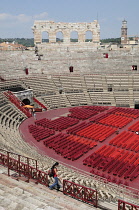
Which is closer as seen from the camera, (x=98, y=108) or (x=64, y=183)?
(x=64, y=183)

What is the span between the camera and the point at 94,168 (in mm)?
22438

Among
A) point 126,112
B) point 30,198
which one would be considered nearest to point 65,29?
point 126,112

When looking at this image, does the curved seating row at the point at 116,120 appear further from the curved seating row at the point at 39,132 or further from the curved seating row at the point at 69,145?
the curved seating row at the point at 39,132

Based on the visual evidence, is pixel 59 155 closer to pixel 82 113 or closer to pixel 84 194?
pixel 84 194

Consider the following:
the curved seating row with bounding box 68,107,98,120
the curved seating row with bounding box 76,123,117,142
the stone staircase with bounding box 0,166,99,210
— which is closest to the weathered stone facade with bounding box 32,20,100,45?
the curved seating row with bounding box 68,107,98,120

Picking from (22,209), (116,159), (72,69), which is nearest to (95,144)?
(116,159)

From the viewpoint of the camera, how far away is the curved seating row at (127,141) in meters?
27.0

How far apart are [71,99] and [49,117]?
9820 mm

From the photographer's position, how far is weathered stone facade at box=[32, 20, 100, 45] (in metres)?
63.9

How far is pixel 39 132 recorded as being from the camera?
31984 millimetres

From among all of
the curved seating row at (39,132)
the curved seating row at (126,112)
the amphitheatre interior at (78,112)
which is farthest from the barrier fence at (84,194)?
the curved seating row at (126,112)

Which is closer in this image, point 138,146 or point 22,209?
point 22,209

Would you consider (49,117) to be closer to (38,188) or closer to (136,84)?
(136,84)

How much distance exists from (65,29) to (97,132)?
136 ft
